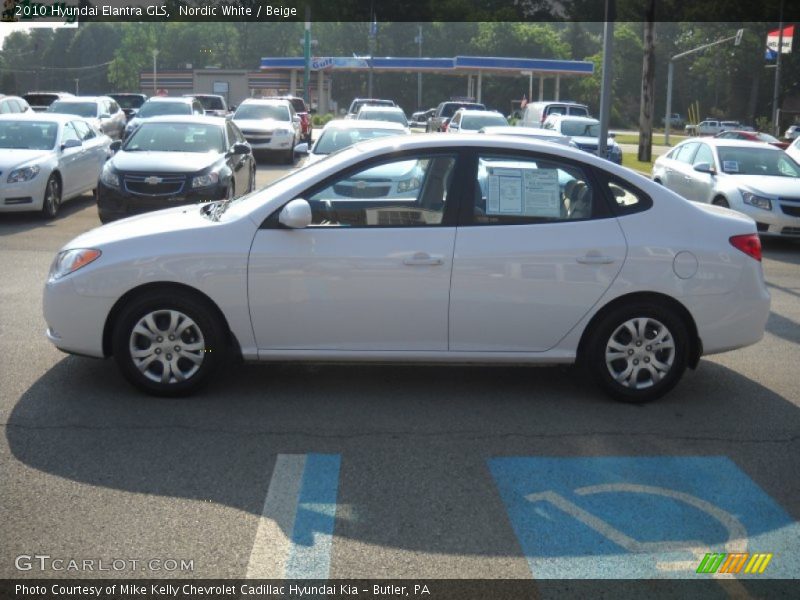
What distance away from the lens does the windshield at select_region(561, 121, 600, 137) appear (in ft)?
92.2

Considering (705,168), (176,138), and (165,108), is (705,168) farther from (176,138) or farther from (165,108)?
(165,108)

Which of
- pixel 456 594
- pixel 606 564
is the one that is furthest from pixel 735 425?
pixel 456 594

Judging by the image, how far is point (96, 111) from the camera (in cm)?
3019

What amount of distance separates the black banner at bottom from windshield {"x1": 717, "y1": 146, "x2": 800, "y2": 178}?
12604 millimetres

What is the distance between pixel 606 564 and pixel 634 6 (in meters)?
78.2

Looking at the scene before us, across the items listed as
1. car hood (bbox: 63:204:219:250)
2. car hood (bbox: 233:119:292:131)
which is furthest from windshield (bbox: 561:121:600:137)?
car hood (bbox: 63:204:219:250)

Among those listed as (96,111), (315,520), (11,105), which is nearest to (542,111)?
(96,111)

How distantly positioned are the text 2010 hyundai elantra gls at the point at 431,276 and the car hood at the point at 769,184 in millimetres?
8776

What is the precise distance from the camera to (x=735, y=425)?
645 cm

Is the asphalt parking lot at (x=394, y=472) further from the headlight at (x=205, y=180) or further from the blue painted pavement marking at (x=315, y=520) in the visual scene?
the headlight at (x=205, y=180)

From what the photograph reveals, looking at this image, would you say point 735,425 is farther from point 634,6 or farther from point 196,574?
point 634,6

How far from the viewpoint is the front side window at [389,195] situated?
6.65 meters

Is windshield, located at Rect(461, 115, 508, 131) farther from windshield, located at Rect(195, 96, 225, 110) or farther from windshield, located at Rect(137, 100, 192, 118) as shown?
windshield, located at Rect(195, 96, 225, 110)

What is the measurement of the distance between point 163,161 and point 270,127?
14.7 meters
